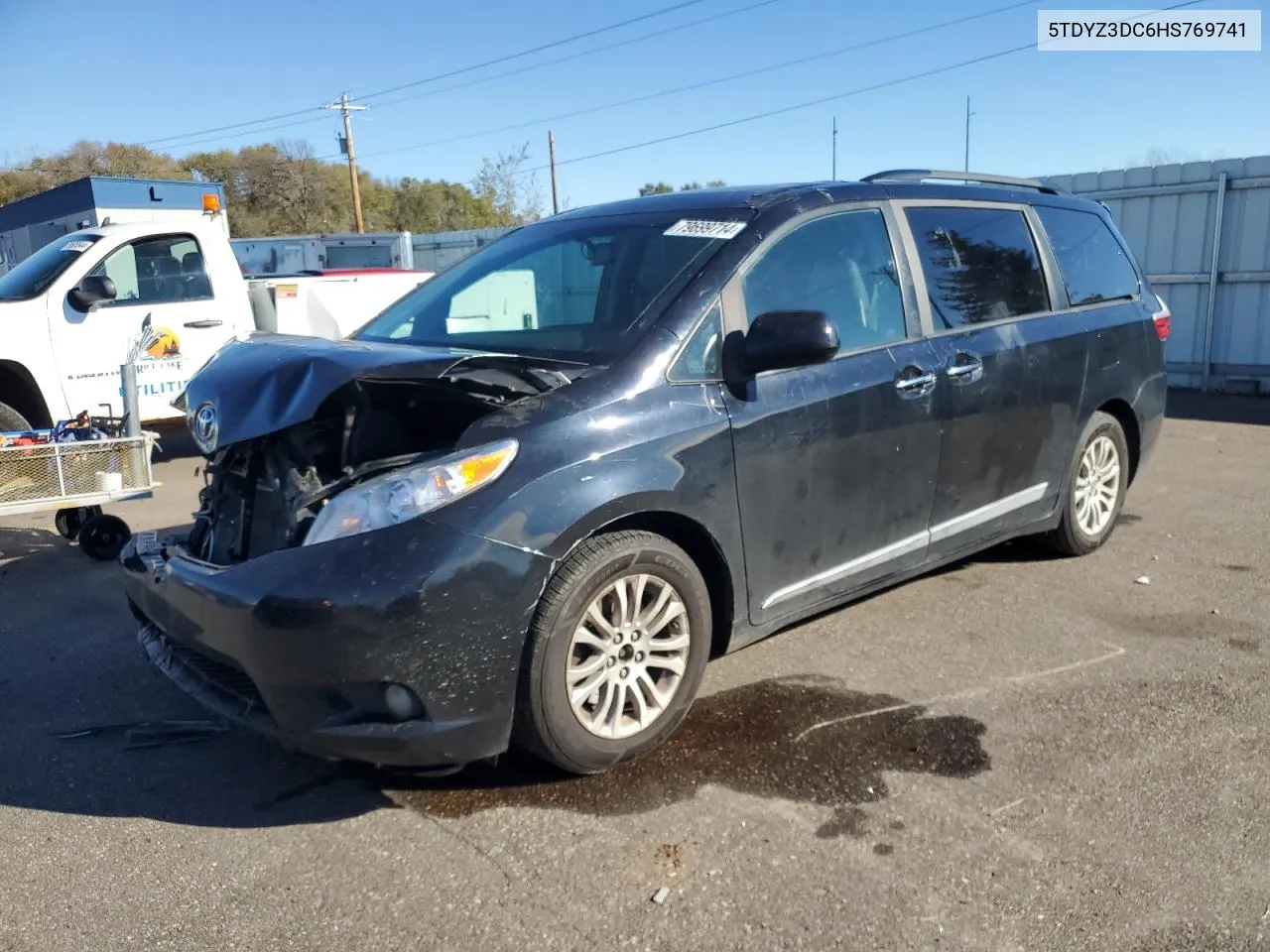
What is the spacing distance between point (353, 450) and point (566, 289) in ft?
3.89

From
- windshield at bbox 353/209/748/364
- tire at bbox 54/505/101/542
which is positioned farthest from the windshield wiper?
tire at bbox 54/505/101/542

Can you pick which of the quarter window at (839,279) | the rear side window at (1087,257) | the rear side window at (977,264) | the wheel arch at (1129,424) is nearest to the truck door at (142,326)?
the quarter window at (839,279)

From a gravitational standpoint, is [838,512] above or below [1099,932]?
above

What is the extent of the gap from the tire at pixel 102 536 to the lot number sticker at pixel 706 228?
3.90m

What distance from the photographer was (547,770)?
3408 mm

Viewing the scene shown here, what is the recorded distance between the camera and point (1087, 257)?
5.44m

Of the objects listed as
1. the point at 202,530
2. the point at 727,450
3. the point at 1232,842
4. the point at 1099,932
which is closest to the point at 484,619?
the point at 727,450

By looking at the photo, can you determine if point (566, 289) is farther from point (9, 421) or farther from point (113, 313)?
point (113, 313)

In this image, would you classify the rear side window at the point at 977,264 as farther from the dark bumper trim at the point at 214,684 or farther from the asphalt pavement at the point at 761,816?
the dark bumper trim at the point at 214,684

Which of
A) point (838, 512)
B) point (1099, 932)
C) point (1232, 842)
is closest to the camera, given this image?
point (1099, 932)

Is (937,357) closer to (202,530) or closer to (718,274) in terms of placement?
(718,274)

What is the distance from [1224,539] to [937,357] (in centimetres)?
293

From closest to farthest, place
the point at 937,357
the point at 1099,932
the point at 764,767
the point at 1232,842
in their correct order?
the point at 1099,932
the point at 1232,842
the point at 764,767
the point at 937,357

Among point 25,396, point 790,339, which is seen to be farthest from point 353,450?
point 25,396
